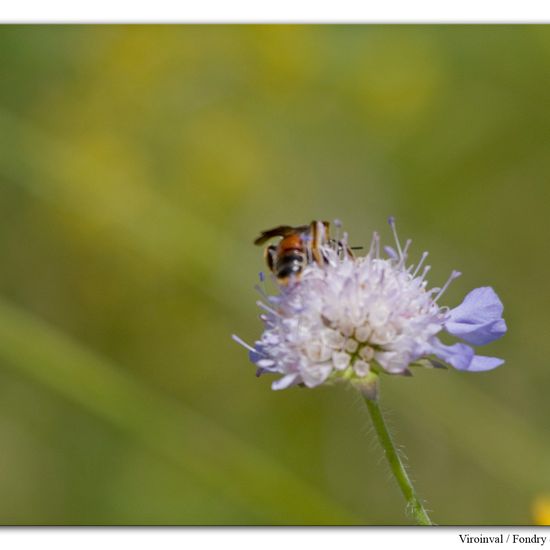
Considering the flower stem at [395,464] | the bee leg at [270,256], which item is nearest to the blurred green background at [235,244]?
the bee leg at [270,256]

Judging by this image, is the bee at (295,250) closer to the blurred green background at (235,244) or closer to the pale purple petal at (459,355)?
the pale purple petal at (459,355)

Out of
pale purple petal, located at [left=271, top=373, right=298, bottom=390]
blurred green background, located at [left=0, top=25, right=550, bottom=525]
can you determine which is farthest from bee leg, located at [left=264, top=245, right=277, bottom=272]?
blurred green background, located at [left=0, top=25, right=550, bottom=525]

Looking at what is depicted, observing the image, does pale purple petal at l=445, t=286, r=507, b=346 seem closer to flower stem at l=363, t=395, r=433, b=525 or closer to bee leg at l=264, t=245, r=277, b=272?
flower stem at l=363, t=395, r=433, b=525

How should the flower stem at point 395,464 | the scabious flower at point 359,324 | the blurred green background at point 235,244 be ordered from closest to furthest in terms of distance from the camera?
the flower stem at point 395,464 < the scabious flower at point 359,324 < the blurred green background at point 235,244

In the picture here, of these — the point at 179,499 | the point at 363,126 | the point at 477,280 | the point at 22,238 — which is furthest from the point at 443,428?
the point at 22,238

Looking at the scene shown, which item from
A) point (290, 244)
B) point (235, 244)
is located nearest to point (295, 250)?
point (290, 244)
